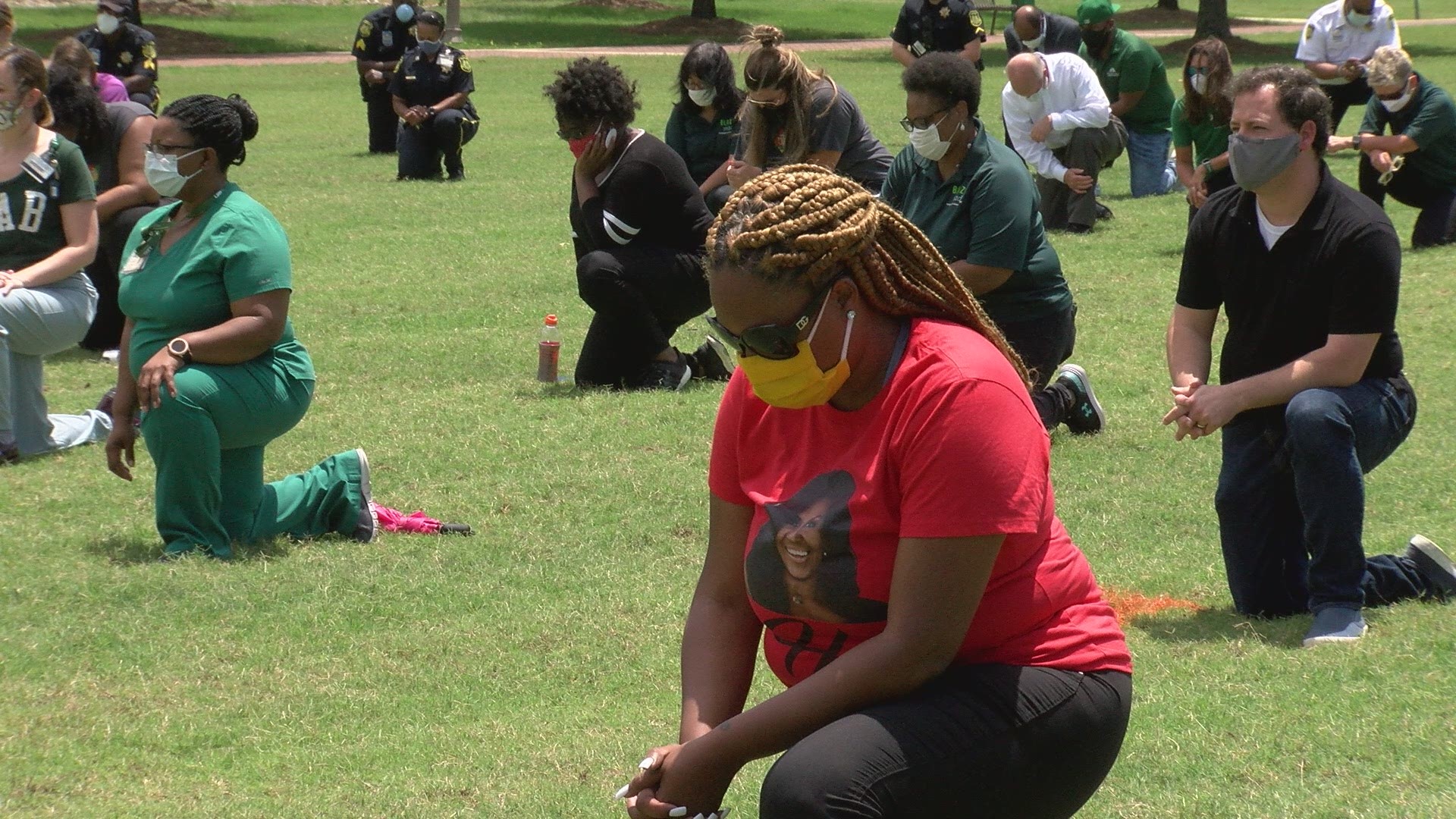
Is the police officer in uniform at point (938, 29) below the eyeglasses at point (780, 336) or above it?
below

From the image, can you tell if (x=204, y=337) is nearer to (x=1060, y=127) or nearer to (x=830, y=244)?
(x=830, y=244)

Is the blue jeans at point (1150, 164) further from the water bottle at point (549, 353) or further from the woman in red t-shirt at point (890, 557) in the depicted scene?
the woman in red t-shirt at point (890, 557)

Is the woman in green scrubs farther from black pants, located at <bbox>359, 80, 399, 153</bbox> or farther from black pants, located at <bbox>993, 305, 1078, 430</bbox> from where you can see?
black pants, located at <bbox>359, 80, 399, 153</bbox>

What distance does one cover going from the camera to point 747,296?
10.1 feet

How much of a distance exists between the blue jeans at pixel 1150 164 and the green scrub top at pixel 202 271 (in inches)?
426

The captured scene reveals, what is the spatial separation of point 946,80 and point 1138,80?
8629 millimetres

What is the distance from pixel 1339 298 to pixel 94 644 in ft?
13.6

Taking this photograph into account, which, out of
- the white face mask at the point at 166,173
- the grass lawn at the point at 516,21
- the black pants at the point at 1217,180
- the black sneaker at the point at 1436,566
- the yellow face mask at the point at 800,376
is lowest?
the grass lawn at the point at 516,21

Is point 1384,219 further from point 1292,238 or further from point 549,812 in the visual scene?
point 549,812

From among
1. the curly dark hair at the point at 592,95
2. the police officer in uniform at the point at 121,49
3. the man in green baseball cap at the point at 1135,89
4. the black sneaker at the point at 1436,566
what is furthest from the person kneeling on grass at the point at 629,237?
the police officer in uniform at the point at 121,49

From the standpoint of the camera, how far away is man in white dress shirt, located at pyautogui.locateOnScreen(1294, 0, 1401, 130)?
15.7m

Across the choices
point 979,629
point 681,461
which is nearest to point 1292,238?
point 979,629

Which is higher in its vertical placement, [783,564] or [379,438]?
→ [783,564]

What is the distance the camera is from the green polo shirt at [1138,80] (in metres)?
15.0
